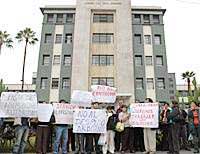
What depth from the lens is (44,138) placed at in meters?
11.2

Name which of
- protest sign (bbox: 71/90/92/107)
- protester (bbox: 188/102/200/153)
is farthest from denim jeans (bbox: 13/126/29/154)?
protester (bbox: 188/102/200/153)

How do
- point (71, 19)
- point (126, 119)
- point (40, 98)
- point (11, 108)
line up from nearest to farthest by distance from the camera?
point (11, 108), point (126, 119), point (40, 98), point (71, 19)

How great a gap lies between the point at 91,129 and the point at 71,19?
3304cm

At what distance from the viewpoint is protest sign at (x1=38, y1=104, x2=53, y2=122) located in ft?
35.0

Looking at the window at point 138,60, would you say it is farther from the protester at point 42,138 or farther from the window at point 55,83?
the protester at point 42,138

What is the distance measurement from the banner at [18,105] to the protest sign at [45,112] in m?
0.26

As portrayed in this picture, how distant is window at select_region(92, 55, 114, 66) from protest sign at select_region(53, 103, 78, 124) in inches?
1022

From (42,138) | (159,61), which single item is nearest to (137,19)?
(159,61)

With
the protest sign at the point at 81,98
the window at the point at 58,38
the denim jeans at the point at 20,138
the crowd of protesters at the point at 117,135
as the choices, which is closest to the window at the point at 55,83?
the window at the point at 58,38

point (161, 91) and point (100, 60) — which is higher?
point (100, 60)

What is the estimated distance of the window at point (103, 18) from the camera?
128ft

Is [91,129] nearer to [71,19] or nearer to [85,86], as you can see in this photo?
[85,86]

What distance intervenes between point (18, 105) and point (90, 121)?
2.74 meters

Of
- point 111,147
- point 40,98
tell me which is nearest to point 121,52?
point 40,98
